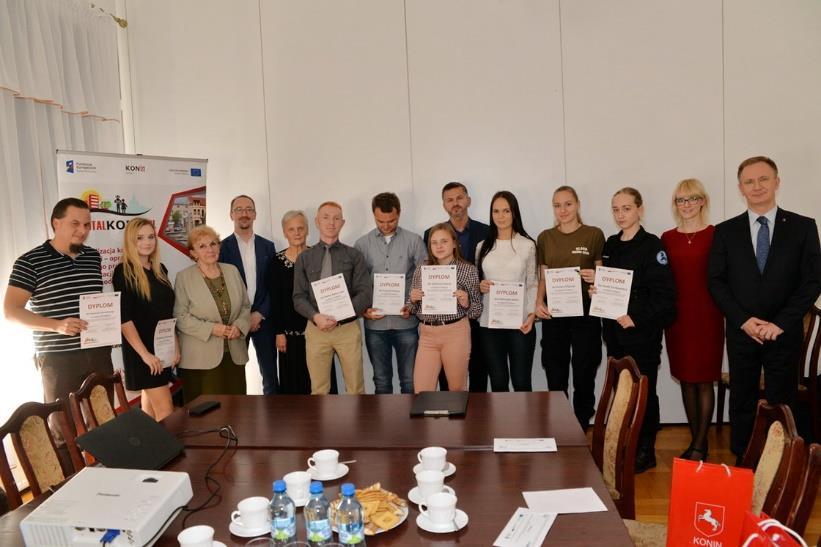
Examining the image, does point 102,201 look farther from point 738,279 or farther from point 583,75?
point 738,279

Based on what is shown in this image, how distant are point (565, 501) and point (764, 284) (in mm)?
2429

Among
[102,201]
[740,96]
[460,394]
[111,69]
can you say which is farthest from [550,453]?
[111,69]

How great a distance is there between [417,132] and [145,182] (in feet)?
7.17

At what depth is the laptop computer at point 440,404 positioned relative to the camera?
2428 millimetres

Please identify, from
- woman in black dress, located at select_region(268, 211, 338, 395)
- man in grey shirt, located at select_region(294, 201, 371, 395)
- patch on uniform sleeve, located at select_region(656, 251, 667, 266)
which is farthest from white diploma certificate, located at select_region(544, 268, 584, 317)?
woman in black dress, located at select_region(268, 211, 338, 395)

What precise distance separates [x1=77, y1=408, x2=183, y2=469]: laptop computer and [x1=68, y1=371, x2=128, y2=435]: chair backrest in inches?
17.8

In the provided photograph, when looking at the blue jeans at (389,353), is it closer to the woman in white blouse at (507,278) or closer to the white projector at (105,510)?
the woman in white blouse at (507,278)

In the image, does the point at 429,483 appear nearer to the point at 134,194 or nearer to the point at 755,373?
the point at 755,373

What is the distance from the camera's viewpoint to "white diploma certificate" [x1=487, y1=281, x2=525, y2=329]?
381cm

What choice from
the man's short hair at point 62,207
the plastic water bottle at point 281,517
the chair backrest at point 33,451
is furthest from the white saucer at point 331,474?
the man's short hair at point 62,207

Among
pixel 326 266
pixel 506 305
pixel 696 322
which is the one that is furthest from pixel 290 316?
pixel 696 322

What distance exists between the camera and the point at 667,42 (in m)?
4.60

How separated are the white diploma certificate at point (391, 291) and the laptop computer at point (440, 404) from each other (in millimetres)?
1374

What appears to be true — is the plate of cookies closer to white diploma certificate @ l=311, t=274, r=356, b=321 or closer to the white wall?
white diploma certificate @ l=311, t=274, r=356, b=321
